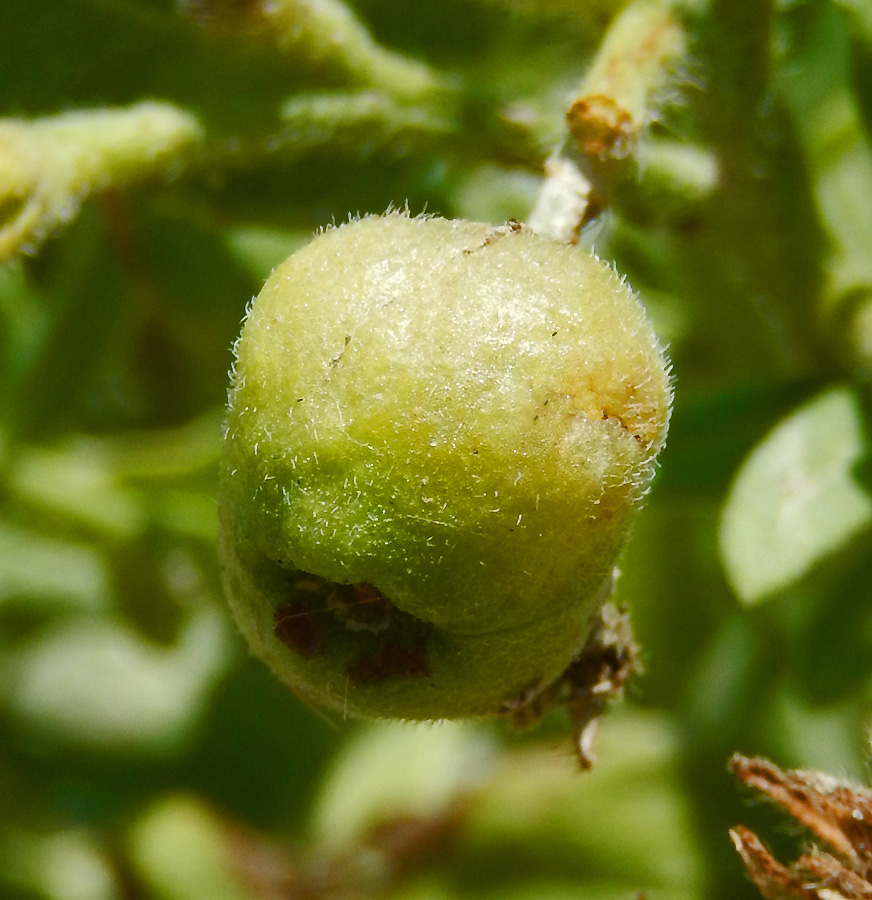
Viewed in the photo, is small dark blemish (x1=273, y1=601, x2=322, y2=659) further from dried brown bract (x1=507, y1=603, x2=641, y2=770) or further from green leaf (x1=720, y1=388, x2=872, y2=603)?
green leaf (x1=720, y1=388, x2=872, y2=603)

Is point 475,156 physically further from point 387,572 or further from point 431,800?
point 431,800

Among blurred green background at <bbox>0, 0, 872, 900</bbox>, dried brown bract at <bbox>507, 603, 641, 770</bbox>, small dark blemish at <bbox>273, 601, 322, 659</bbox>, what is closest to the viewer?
small dark blemish at <bbox>273, 601, 322, 659</bbox>

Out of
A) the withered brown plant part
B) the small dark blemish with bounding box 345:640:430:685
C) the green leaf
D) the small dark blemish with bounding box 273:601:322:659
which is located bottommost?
the withered brown plant part

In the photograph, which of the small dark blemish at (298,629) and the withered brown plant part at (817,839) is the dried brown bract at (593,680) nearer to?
the withered brown plant part at (817,839)

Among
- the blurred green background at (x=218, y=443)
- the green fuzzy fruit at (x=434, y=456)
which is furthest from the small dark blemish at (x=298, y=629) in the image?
the blurred green background at (x=218, y=443)

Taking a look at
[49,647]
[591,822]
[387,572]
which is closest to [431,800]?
[591,822]

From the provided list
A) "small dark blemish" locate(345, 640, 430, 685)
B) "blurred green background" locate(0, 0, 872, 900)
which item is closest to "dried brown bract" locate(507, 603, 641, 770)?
"blurred green background" locate(0, 0, 872, 900)

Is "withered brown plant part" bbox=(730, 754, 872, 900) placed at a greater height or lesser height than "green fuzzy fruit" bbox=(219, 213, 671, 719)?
lesser
